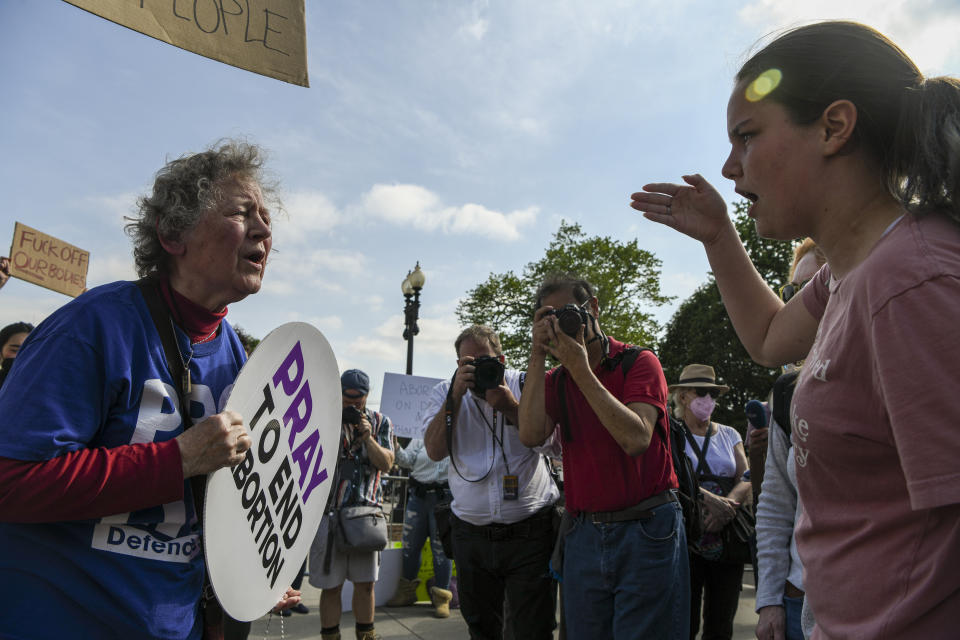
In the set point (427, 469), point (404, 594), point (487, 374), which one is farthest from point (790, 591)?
point (404, 594)

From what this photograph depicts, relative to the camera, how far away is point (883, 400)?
84 cm

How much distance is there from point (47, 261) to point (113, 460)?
446 cm

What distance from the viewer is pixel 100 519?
141 cm

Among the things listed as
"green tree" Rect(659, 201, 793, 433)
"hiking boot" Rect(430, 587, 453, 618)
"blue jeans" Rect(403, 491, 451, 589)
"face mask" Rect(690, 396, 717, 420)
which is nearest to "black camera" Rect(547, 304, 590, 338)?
"face mask" Rect(690, 396, 717, 420)

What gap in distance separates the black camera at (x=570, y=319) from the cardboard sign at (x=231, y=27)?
56.5 inches

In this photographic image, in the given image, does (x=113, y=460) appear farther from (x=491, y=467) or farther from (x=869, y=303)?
(x=491, y=467)

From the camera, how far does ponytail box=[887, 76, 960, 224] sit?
2.95ft

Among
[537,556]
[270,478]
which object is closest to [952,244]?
[270,478]

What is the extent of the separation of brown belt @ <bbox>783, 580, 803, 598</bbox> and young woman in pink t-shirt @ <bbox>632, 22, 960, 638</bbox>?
129 cm

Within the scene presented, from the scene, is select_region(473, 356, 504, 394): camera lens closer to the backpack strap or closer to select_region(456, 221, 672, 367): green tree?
the backpack strap

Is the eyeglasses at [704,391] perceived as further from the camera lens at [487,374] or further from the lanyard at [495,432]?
the camera lens at [487,374]

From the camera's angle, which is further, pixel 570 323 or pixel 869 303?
pixel 570 323

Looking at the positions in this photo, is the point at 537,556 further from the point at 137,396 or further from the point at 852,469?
the point at 852,469

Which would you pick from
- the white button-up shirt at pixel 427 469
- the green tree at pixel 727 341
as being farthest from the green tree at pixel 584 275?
the white button-up shirt at pixel 427 469
